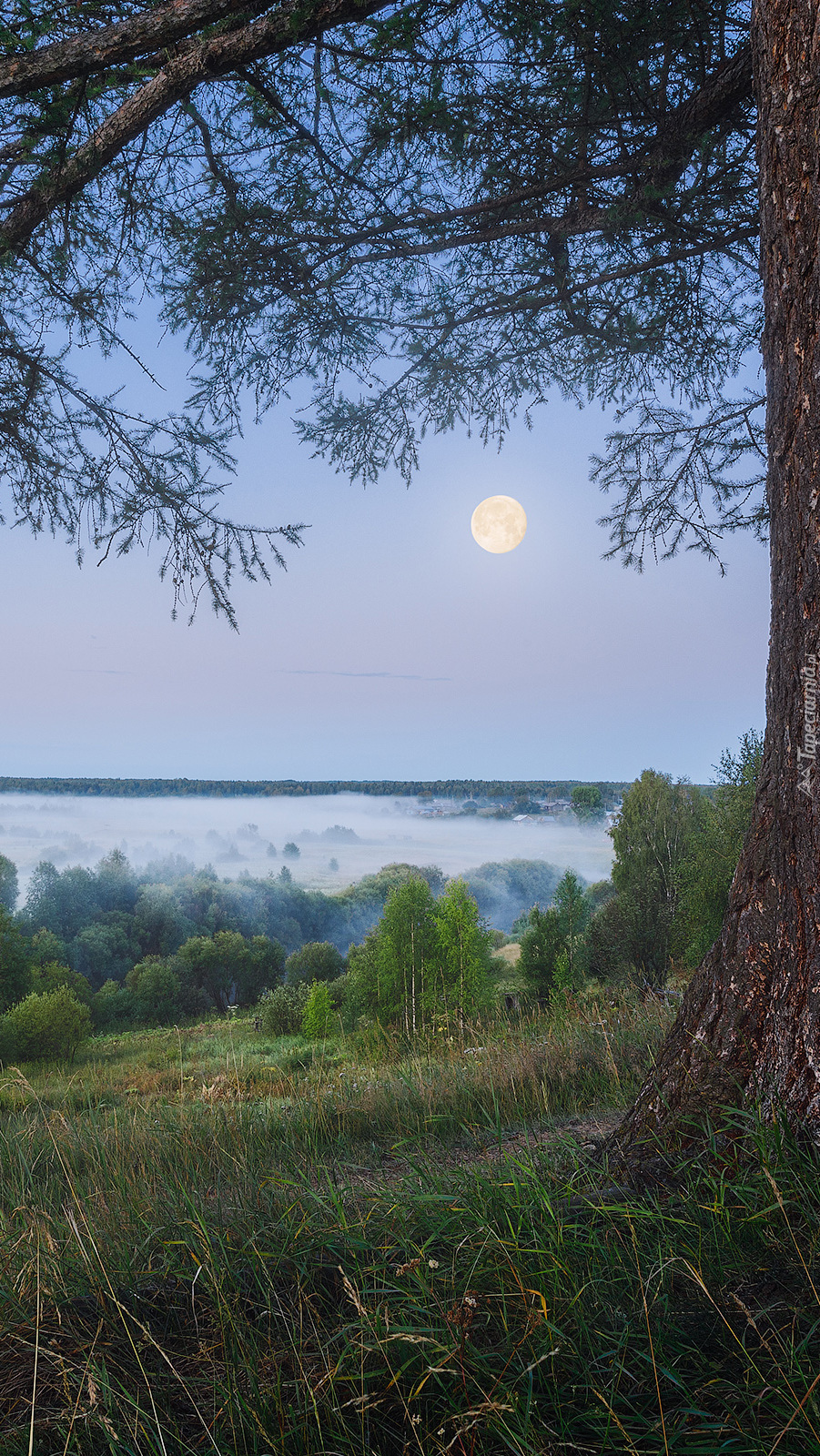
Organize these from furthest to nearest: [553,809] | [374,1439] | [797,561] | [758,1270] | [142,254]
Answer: [553,809], [142,254], [797,561], [758,1270], [374,1439]

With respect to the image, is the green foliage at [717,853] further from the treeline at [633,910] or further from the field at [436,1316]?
the field at [436,1316]

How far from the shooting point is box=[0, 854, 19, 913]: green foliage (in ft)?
119

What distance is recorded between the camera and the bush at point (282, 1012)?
32.4 meters

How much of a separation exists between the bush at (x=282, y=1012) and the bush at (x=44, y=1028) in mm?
7839

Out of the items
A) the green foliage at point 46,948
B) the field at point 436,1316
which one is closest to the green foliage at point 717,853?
the field at point 436,1316

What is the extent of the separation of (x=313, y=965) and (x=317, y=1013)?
1044 centimetres

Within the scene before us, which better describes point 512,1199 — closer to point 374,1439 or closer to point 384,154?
point 374,1439

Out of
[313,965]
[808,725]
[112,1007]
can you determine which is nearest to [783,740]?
[808,725]

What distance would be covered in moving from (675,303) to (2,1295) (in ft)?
21.0

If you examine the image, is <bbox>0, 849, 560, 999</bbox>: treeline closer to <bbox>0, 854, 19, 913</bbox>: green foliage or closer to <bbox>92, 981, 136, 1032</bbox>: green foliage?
<bbox>0, 854, 19, 913</bbox>: green foliage

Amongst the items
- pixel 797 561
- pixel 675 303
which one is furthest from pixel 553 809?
pixel 797 561

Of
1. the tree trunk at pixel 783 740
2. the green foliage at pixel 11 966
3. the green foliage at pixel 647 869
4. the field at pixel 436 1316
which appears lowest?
the green foliage at pixel 11 966

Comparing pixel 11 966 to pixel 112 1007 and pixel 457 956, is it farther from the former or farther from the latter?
pixel 457 956

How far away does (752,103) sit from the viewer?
13.4ft
